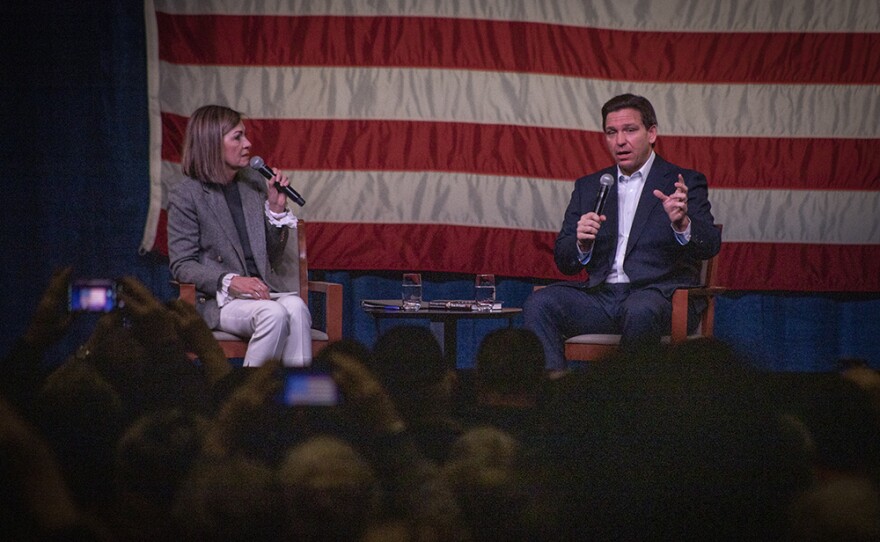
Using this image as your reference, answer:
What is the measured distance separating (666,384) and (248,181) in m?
2.61

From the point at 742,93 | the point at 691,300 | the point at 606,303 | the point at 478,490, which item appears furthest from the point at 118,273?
the point at 478,490

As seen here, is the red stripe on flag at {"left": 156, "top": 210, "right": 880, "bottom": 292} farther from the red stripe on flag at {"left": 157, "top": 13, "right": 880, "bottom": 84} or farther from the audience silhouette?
the audience silhouette

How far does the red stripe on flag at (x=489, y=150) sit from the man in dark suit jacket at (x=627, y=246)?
0.40 metres

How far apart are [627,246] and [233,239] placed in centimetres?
135

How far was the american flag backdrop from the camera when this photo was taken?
3.55 m

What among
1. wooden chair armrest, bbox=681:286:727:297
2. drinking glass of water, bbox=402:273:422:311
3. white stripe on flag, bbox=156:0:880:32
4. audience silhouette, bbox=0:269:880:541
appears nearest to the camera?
audience silhouette, bbox=0:269:880:541

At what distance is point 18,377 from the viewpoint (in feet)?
2.57

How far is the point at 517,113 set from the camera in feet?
11.9

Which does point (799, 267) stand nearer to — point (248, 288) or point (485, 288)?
point (485, 288)

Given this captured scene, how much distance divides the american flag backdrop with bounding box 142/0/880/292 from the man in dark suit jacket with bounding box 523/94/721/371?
0.45m

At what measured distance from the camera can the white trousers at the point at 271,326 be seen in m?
2.79

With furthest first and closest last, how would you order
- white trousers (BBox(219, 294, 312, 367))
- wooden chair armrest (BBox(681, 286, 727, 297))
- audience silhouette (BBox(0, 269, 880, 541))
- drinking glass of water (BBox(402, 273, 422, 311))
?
drinking glass of water (BBox(402, 273, 422, 311)), wooden chair armrest (BBox(681, 286, 727, 297)), white trousers (BBox(219, 294, 312, 367)), audience silhouette (BBox(0, 269, 880, 541))

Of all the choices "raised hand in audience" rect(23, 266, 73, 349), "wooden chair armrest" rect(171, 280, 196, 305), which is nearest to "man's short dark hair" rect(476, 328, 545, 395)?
"raised hand in audience" rect(23, 266, 73, 349)

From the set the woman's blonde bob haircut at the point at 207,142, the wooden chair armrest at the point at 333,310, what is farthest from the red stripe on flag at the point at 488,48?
the wooden chair armrest at the point at 333,310
